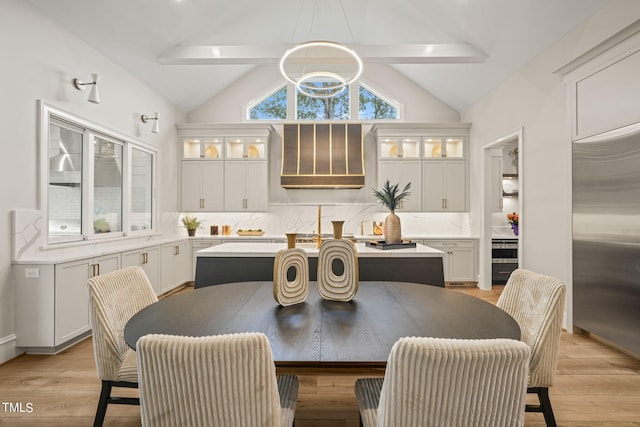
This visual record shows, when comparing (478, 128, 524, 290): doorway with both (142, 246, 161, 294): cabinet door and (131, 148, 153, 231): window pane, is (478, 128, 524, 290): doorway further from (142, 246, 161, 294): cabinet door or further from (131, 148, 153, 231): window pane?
(131, 148, 153, 231): window pane

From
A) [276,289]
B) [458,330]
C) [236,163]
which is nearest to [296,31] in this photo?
[236,163]

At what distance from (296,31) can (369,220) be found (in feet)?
10.9

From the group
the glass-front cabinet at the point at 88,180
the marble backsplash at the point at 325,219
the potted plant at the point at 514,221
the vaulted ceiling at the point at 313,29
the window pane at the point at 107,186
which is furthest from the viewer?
the marble backsplash at the point at 325,219

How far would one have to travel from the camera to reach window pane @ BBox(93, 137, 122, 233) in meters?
3.99

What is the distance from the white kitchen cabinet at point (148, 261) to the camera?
12.6ft

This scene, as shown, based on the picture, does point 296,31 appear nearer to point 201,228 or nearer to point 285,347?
point 201,228

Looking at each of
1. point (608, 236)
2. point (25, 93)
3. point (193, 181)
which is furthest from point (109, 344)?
point (193, 181)

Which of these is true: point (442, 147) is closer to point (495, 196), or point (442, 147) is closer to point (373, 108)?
point (495, 196)

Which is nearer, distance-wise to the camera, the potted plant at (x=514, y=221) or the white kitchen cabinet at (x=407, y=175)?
the potted plant at (x=514, y=221)

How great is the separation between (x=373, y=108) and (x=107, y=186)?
14.6 feet

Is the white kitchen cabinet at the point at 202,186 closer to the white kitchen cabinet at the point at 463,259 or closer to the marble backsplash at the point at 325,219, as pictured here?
the marble backsplash at the point at 325,219

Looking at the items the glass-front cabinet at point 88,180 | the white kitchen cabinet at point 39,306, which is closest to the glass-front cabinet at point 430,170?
the glass-front cabinet at point 88,180

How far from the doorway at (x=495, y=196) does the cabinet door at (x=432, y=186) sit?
0.70 meters

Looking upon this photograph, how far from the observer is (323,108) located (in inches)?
249
